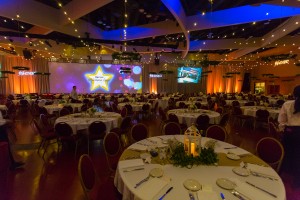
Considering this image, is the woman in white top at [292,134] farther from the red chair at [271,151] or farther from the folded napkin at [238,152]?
the folded napkin at [238,152]

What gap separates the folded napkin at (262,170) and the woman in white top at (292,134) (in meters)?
1.72

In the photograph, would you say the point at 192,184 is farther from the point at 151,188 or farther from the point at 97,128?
the point at 97,128

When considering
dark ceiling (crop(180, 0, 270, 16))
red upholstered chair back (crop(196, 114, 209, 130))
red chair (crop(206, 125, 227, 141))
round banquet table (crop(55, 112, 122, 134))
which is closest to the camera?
red chair (crop(206, 125, 227, 141))

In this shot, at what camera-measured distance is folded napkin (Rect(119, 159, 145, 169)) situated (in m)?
2.30

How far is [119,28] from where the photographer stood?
1048cm

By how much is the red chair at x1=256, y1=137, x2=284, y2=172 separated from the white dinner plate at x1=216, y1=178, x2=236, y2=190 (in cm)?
154

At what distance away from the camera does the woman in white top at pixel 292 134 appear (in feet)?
11.2

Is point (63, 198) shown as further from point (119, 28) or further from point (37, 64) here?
point (37, 64)

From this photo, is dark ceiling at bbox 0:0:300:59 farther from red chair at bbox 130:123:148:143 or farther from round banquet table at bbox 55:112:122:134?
red chair at bbox 130:123:148:143

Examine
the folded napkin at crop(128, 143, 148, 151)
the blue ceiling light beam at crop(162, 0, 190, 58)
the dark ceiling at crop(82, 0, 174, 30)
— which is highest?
the dark ceiling at crop(82, 0, 174, 30)

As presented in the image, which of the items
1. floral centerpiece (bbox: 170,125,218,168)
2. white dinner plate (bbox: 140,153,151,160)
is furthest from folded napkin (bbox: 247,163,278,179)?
white dinner plate (bbox: 140,153,151,160)

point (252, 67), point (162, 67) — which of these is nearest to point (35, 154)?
point (162, 67)

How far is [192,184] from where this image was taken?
1844 millimetres

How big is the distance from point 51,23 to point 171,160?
7865 millimetres
